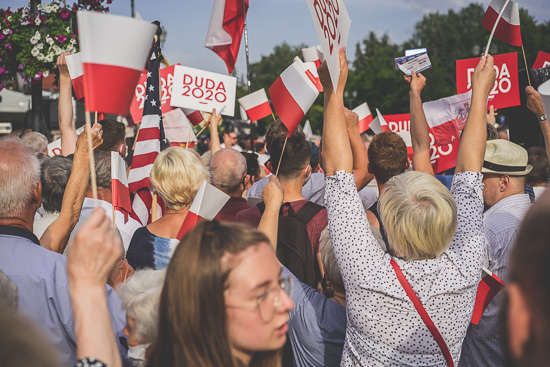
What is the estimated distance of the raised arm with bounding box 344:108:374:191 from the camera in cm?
416

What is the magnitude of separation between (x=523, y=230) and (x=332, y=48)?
187 centimetres

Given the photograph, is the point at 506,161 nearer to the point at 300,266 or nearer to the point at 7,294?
the point at 300,266

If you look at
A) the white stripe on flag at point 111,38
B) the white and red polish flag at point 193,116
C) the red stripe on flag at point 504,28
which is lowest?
the white and red polish flag at point 193,116

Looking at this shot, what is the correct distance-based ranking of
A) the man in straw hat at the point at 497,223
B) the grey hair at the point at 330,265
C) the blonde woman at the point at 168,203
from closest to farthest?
the grey hair at the point at 330,265
the man in straw hat at the point at 497,223
the blonde woman at the point at 168,203

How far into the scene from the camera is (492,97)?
599cm

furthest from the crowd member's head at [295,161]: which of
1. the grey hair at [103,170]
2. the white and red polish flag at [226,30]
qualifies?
the white and red polish flag at [226,30]

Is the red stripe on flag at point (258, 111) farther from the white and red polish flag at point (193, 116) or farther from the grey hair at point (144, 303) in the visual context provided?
the grey hair at point (144, 303)

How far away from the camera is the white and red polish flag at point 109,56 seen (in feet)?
6.73

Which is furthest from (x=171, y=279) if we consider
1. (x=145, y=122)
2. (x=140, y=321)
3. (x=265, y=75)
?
(x=265, y=75)

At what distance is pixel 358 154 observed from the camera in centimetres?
432

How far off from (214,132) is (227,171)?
158cm

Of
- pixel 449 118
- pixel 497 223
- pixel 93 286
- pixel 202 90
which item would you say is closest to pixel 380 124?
pixel 449 118

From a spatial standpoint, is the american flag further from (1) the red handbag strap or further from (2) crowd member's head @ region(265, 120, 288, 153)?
(1) the red handbag strap

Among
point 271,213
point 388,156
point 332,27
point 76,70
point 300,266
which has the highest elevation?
point 332,27
